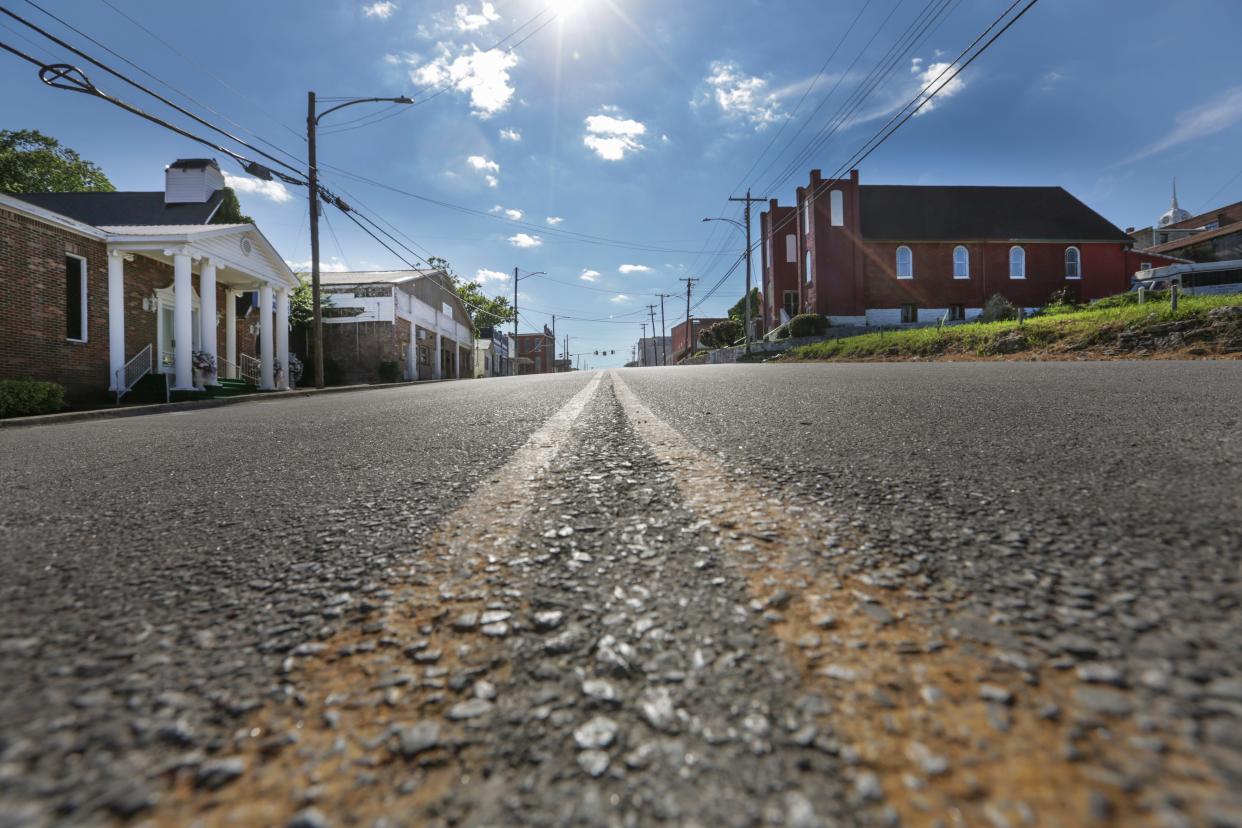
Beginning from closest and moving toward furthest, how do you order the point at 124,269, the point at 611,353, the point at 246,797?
the point at 246,797 < the point at 124,269 < the point at 611,353

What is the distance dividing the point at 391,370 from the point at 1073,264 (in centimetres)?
4275

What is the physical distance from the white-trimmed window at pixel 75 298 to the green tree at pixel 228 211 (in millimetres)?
11492

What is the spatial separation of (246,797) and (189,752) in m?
0.12

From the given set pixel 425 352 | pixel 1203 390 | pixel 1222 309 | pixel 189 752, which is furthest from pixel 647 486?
pixel 425 352

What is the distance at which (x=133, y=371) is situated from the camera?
1420cm

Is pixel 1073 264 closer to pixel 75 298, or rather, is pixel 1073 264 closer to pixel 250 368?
pixel 250 368

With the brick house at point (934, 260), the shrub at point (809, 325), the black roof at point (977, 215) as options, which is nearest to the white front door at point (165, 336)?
the shrub at point (809, 325)

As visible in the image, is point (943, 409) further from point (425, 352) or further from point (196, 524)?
point (425, 352)

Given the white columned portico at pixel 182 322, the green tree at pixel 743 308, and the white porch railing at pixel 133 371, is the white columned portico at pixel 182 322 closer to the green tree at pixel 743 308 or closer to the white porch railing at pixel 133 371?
the white porch railing at pixel 133 371

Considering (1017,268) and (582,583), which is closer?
(582,583)

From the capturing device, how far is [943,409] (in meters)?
3.64

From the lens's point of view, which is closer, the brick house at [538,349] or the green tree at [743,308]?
the green tree at [743,308]

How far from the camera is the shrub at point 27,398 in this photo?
28.5ft

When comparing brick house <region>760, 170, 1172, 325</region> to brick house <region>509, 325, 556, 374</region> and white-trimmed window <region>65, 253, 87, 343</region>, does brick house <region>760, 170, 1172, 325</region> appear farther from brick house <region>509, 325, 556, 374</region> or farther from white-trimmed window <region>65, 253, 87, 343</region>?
brick house <region>509, 325, 556, 374</region>
